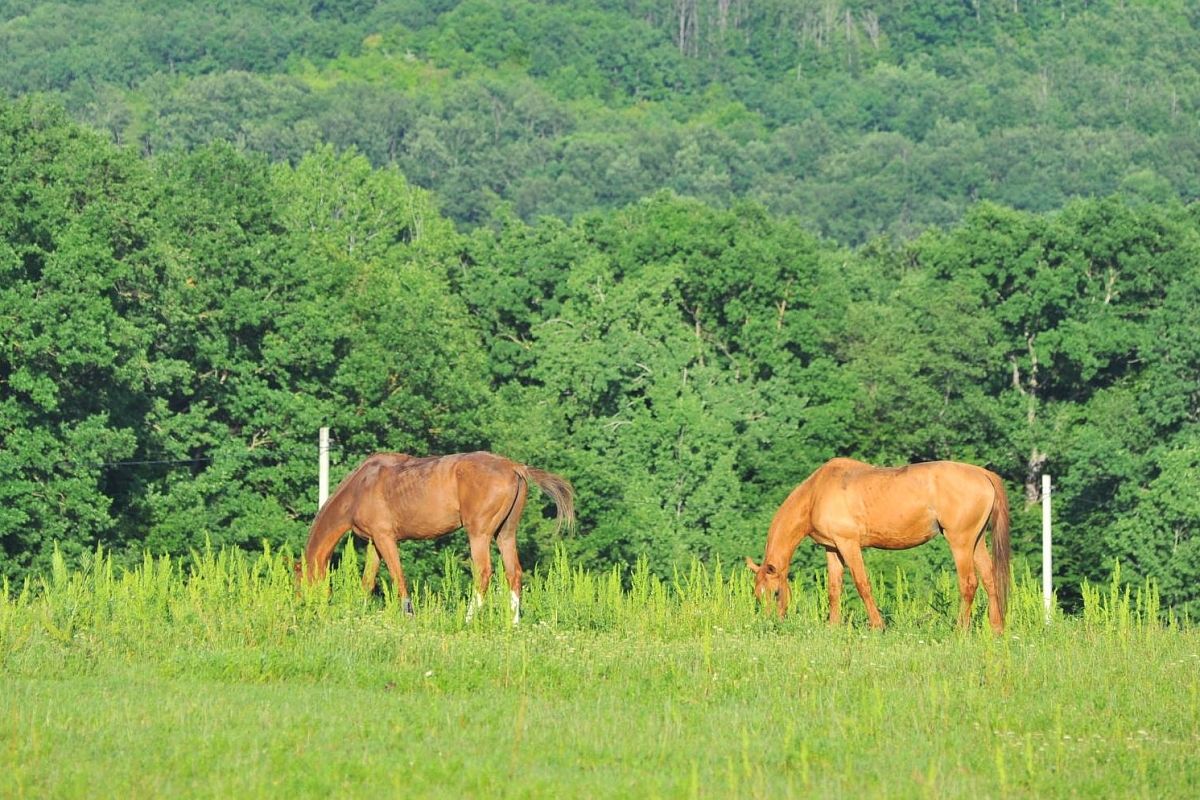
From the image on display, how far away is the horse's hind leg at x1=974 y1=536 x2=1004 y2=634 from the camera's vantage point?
21094mm

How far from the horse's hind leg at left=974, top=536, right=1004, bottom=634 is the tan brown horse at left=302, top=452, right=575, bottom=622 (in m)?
4.47

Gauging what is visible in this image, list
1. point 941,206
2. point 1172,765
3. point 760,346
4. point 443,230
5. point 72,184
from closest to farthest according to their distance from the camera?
point 1172,765
point 72,184
point 760,346
point 443,230
point 941,206

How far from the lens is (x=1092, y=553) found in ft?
177

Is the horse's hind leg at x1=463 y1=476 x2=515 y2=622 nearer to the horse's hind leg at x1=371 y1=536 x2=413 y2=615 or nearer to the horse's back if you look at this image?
the horse's hind leg at x1=371 y1=536 x2=413 y2=615

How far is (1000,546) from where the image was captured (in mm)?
21375

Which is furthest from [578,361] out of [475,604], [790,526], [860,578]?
[475,604]

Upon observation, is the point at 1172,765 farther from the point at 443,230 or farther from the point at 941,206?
the point at 941,206

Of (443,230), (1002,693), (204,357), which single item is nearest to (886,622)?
(1002,693)

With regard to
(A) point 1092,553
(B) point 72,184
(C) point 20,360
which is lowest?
(A) point 1092,553

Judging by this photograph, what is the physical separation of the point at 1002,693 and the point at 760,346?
51.8m

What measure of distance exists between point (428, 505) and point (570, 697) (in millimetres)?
6796

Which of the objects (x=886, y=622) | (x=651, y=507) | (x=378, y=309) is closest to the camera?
(x=886, y=622)

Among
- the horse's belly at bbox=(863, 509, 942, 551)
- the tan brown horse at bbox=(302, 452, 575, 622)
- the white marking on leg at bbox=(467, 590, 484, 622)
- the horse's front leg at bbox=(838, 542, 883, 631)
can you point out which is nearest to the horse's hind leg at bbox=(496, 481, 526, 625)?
the tan brown horse at bbox=(302, 452, 575, 622)

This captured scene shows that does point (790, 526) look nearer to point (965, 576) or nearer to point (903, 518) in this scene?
point (903, 518)
